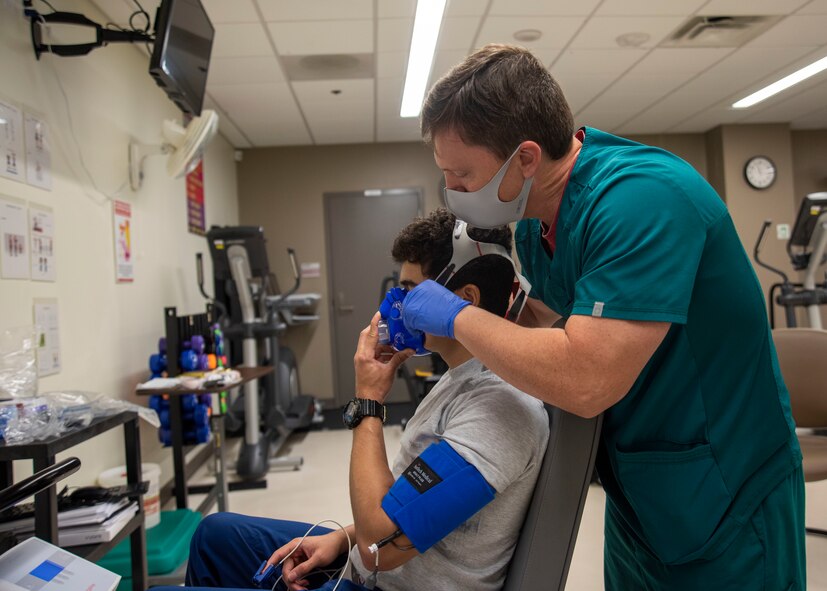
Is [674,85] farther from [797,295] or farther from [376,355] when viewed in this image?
[376,355]

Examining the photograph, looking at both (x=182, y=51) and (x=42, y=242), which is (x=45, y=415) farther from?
(x=182, y=51)

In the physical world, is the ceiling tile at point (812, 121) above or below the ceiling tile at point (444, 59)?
above

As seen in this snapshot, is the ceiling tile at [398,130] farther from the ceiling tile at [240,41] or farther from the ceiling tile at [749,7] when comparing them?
the ceiling tile at [749,7]

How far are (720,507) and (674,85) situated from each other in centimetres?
443

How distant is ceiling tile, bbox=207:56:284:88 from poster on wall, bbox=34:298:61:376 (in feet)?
6.65

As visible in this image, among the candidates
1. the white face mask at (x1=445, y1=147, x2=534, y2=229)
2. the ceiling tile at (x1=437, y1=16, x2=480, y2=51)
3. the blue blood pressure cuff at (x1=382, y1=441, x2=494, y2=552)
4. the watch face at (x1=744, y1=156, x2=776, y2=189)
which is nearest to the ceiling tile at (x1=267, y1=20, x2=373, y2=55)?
the ceiling tile at (x1=437, y1=16, x2=480, y2=51)

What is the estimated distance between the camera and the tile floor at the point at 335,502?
221cm

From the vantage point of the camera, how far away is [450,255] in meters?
1.24

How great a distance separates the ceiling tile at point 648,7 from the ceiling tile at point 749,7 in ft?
0.32

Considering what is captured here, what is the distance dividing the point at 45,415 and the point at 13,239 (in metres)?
0.88

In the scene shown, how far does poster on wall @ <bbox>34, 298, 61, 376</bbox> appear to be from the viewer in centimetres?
213

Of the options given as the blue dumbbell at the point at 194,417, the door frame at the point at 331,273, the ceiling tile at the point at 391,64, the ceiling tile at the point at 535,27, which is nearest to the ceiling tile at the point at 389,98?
the ceiling tile at the point at 391,64

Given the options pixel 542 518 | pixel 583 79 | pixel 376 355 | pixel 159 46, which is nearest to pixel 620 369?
pixel 542 518

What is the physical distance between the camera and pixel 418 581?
984mm
